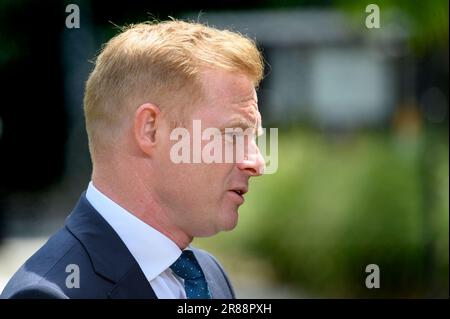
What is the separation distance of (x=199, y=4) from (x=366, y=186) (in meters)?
2.28

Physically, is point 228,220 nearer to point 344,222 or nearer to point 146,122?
point 146,122

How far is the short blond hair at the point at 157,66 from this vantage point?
217cm

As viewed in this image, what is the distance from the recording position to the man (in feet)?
7.11

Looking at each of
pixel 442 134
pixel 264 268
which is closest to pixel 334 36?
pixel 442 134

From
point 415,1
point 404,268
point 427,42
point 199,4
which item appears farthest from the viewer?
point 199,4

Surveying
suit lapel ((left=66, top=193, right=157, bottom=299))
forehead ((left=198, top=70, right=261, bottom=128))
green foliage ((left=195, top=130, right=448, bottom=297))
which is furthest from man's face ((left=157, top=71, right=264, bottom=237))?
green foliage ((left=195, top=130, right=448, bottom=297))

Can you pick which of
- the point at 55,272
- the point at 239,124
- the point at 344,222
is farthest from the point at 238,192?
the point at 344,222

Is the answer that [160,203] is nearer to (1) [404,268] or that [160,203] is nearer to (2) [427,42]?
(2) [427,42]

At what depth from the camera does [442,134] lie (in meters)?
8.08

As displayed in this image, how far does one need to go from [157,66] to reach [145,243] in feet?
1.46

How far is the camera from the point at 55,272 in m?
2.02

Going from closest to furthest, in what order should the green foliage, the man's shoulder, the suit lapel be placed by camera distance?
the man's shoulder → the suit lapel → the green foliage

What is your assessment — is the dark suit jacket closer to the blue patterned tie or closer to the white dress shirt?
the white dress shirt

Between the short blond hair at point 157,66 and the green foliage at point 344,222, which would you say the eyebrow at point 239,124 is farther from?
the green foliage at point 344,222
